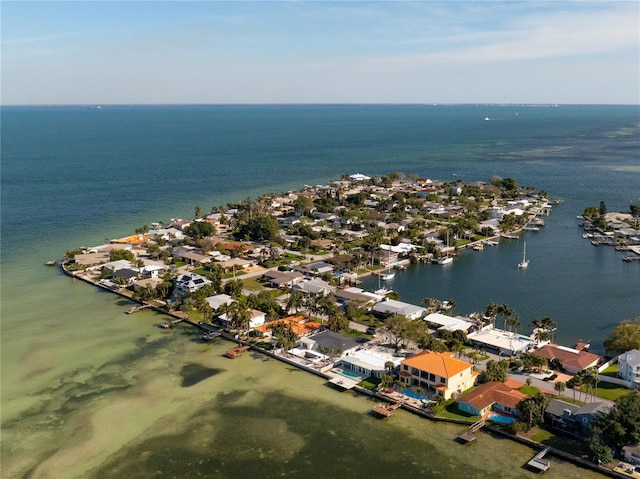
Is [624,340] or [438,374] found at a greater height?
[624,340]

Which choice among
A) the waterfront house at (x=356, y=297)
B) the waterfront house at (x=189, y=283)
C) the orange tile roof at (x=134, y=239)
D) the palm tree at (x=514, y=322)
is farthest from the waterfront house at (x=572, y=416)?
the orange tile roof at (x=134, y=239)

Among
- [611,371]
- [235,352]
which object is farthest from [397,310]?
[611,371]

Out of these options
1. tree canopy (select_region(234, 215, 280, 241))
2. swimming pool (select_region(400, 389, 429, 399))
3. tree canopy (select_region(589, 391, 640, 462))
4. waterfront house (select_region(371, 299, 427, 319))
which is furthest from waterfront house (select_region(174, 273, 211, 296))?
tree canopy (select_region(589, 391, 640, 462))

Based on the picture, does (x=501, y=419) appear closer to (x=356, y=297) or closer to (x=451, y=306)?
(x=451, y=306)

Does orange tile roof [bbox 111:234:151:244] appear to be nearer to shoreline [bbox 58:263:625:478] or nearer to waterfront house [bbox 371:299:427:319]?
shoreline [bbox 58:263:625:478]

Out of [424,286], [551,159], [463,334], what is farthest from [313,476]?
[551,159]

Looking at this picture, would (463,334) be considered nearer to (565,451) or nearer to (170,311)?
(565,451)
